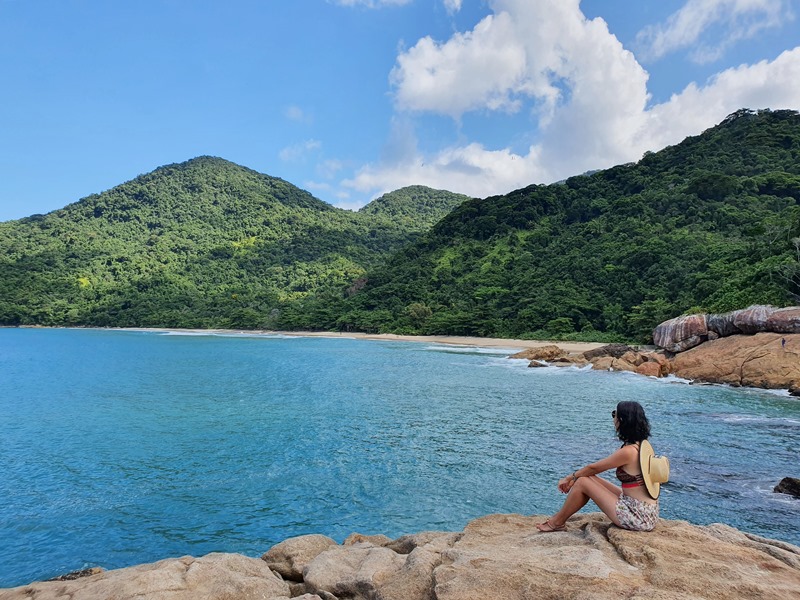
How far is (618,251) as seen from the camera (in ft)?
238

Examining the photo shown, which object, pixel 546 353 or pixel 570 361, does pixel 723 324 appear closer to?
pixel 570 361

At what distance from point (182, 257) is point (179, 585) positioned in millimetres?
158108

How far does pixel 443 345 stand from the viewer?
6906 centimetres

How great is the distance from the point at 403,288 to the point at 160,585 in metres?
89.1

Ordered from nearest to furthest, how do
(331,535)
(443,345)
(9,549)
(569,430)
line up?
(9,549) → (331,535) → (569,430) → (443,345)

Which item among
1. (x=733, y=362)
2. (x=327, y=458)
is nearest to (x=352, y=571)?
(x=327, y=458)

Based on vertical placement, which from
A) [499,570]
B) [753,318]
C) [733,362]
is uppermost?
[753,318]

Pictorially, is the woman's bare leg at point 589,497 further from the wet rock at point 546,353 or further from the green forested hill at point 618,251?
the wet rock at point 546,353

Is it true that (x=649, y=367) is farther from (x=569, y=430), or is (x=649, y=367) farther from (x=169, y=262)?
(x=169, y=262)

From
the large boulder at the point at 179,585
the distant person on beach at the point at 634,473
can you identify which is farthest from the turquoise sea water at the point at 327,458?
the distant person on beach at the point at 634,473

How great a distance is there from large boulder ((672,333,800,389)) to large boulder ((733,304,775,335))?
563 mm

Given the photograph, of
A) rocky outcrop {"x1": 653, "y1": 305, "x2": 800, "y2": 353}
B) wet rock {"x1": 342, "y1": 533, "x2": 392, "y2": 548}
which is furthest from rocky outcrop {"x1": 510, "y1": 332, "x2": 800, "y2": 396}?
wet rock {"x1": 342, "y1": 533, "x2": 392, "y2": 548}

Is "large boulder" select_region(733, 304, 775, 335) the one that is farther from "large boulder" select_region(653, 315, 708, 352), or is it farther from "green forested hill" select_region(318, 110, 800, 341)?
"green forested hill" select_region(318, 110, 800, 341)

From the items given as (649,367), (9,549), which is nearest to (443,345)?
(649,367)
